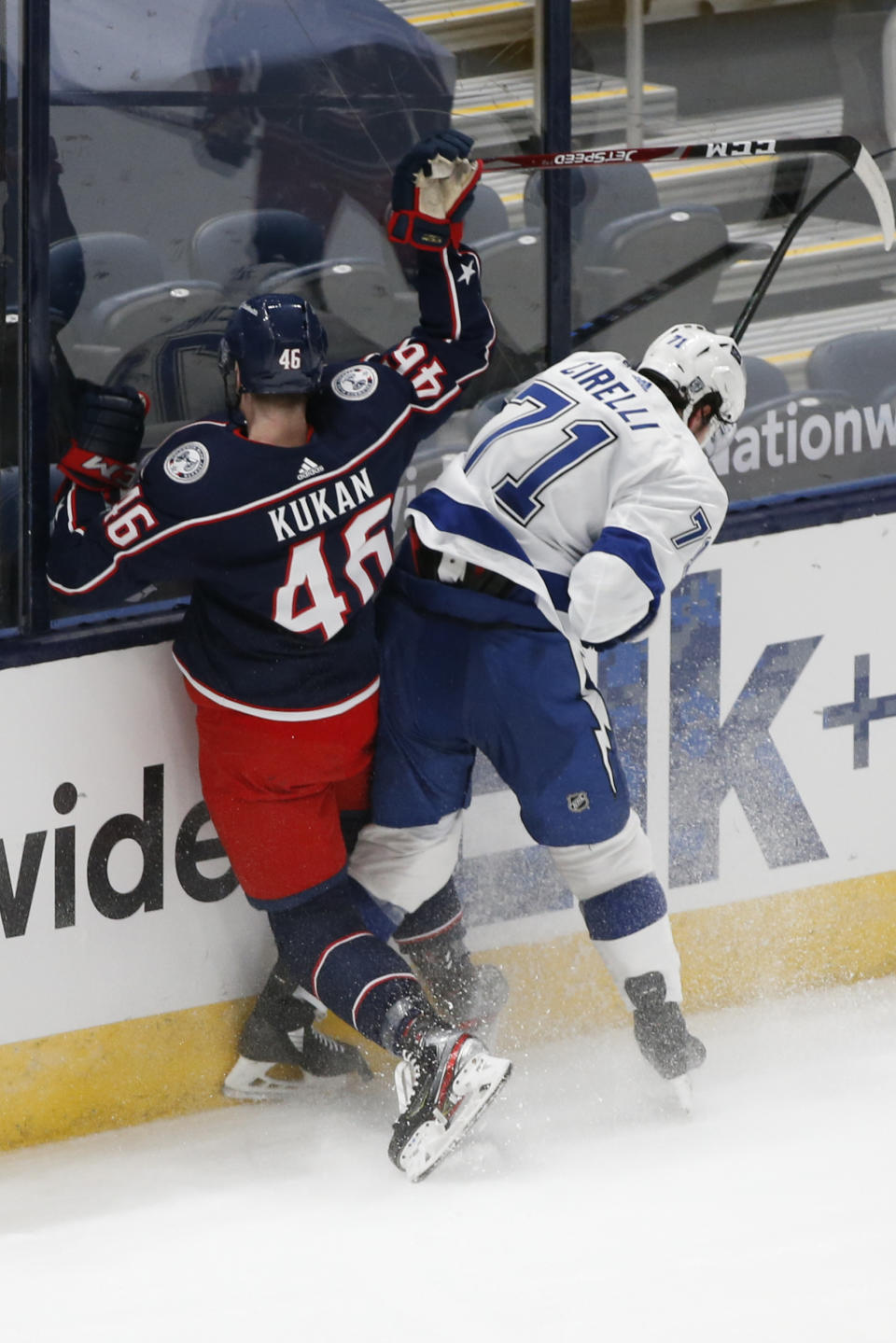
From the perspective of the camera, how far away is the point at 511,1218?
271 centimetres

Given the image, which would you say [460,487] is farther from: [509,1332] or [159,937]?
[509,1332]

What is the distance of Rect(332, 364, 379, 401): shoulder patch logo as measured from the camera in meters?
2.79

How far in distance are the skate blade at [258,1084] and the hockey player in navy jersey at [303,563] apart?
214 mm

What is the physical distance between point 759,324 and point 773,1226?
1.59 metres

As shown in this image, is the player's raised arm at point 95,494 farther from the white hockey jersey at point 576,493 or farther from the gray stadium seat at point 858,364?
the gray stadium seat at point 858,364

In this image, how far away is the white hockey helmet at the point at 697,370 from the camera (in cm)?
287

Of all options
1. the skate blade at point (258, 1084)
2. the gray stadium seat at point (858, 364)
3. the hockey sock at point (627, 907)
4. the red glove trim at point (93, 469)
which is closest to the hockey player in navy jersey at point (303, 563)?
the red glove trim at point (93, 469)

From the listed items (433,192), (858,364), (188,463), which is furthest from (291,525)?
(858,364)

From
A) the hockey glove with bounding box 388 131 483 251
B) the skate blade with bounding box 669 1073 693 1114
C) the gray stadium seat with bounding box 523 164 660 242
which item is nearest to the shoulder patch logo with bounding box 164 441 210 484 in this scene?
the hockey glove with bounding box 388 131 483 251

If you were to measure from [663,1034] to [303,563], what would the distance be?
3.17 ft

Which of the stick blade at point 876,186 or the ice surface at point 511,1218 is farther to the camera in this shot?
the stick blade at point 876,186

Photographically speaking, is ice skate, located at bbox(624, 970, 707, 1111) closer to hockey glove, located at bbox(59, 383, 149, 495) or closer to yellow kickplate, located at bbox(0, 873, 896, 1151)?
yellow kickplate, located at bbox(0, 873, 896, 1151)

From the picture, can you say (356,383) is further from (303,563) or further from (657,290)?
(657,290)

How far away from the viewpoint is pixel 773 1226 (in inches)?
106
